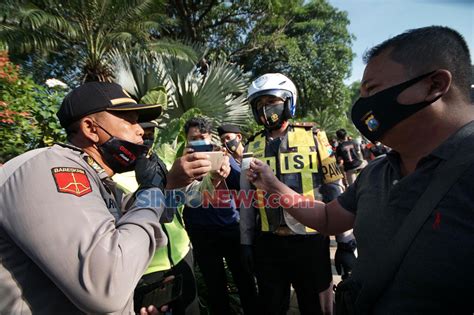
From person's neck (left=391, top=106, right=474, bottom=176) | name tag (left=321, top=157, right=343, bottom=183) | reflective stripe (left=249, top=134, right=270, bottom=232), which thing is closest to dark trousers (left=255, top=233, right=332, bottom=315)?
reflective stripe (left=249, top=134, right=270, bottom=232)

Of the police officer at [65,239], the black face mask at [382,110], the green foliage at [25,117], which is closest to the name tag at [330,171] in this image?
the black face mask at [382,110]

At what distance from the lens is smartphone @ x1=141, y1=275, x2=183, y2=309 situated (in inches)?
79.3

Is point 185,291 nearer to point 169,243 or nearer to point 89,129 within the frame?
point 169,243

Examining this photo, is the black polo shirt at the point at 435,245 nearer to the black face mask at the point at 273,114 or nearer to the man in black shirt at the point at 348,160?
the black face mask at the point at 273,114

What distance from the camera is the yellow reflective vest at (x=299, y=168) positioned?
2438 mm

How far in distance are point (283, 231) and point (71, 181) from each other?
1.70 m

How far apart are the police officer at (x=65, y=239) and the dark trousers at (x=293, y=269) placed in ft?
4.37

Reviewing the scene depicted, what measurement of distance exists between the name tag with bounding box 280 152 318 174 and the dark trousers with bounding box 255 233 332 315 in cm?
53

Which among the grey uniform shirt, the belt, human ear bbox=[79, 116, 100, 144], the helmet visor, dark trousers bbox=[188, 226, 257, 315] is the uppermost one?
the helmet visor

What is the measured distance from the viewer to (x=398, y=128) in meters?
1.35

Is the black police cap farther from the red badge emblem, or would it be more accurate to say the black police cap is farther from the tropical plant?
the tropical plant

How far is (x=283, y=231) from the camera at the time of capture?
2.43 meters

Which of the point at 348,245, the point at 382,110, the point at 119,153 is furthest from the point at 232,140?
the point at 382,110

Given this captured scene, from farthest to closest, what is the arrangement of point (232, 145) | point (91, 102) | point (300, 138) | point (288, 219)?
point (232, 145) → point (300, 138) → point (288, 219) → point (91, 102)
